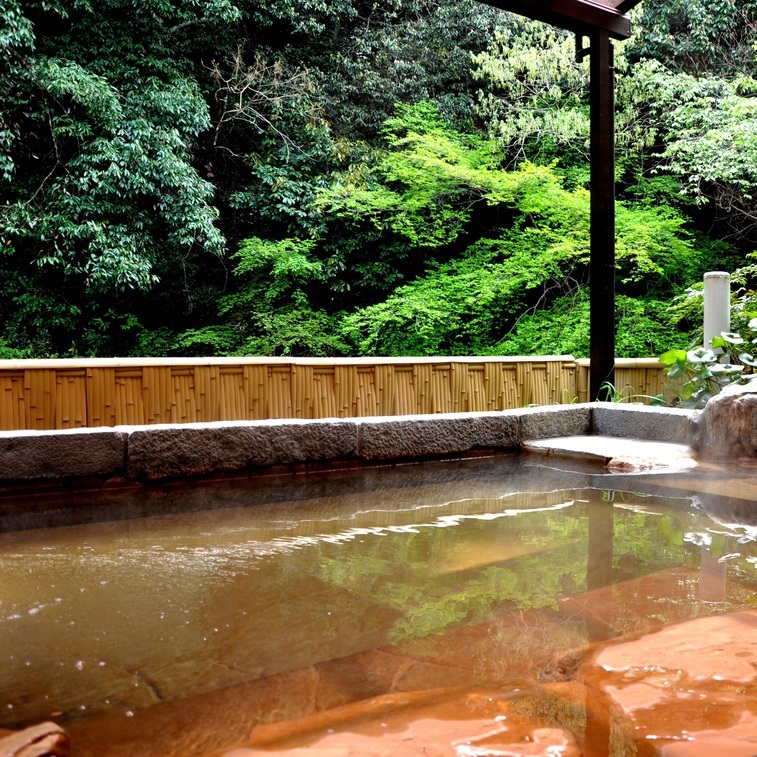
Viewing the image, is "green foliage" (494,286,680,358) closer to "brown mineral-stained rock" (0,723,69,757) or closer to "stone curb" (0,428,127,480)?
"stone curb" (0,428,127,480)

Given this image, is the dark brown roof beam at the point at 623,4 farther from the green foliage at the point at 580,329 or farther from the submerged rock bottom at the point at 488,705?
the green foliage at the point at 580,329

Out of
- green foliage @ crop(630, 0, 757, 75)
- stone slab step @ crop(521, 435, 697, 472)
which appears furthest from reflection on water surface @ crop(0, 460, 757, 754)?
green foliage @ crop(630, 0, 757, 75)

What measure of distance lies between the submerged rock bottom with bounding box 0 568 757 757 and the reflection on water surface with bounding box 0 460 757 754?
12 millimetres

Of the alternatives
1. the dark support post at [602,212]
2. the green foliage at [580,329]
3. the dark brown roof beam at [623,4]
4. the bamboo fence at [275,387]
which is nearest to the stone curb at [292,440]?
the dark support post at [602,212]

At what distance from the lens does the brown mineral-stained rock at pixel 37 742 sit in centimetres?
133

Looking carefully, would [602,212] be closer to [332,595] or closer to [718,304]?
[718,304]

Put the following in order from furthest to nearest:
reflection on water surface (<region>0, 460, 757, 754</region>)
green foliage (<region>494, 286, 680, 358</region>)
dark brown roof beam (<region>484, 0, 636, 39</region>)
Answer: green foliage (<region>494, 286, 680, 358</region>) < dark brown roof beam (<region>484, 0, 636, 39</region>) < reflection on water surface (<region>0, 460, 757, 754</region>)

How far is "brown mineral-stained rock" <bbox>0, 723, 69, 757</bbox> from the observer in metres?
1.33

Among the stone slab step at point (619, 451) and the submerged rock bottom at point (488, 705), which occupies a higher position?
the stone slab step at point (619, 451)

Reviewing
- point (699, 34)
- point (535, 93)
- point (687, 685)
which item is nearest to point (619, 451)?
point (687, 685)

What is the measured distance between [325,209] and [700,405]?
7545 mm

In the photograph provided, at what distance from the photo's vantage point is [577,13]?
18.4 feet

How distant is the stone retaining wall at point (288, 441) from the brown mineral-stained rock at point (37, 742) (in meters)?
2.56

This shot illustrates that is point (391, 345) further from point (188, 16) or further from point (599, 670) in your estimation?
point (599, 670)
